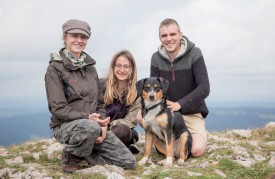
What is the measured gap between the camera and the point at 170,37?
8.67 meters

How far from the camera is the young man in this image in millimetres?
8523

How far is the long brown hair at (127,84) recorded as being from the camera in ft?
29.0

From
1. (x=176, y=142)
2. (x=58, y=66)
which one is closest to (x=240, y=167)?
(x=176, y=142)

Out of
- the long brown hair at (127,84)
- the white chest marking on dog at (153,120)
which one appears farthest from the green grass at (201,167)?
the long brown hair at (127,84)

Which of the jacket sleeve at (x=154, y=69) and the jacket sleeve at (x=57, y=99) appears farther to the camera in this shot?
the jacket sleeve at (x=154, y=69)

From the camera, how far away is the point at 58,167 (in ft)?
25.8

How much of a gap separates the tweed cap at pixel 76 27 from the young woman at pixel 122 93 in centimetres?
141

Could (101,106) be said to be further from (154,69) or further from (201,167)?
(201,167)

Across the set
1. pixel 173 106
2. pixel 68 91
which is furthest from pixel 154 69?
pixel 68 91

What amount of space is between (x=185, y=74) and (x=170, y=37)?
3.12 ft

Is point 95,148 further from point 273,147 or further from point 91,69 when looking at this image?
point 273,147

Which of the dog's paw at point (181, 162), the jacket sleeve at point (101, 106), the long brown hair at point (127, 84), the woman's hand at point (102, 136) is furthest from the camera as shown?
the long brown hair at point (127, 84)

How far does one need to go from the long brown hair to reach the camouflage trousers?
115 centimetres

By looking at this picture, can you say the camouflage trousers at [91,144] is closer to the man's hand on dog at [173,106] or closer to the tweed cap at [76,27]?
the man's hand on dog at [173,106]
